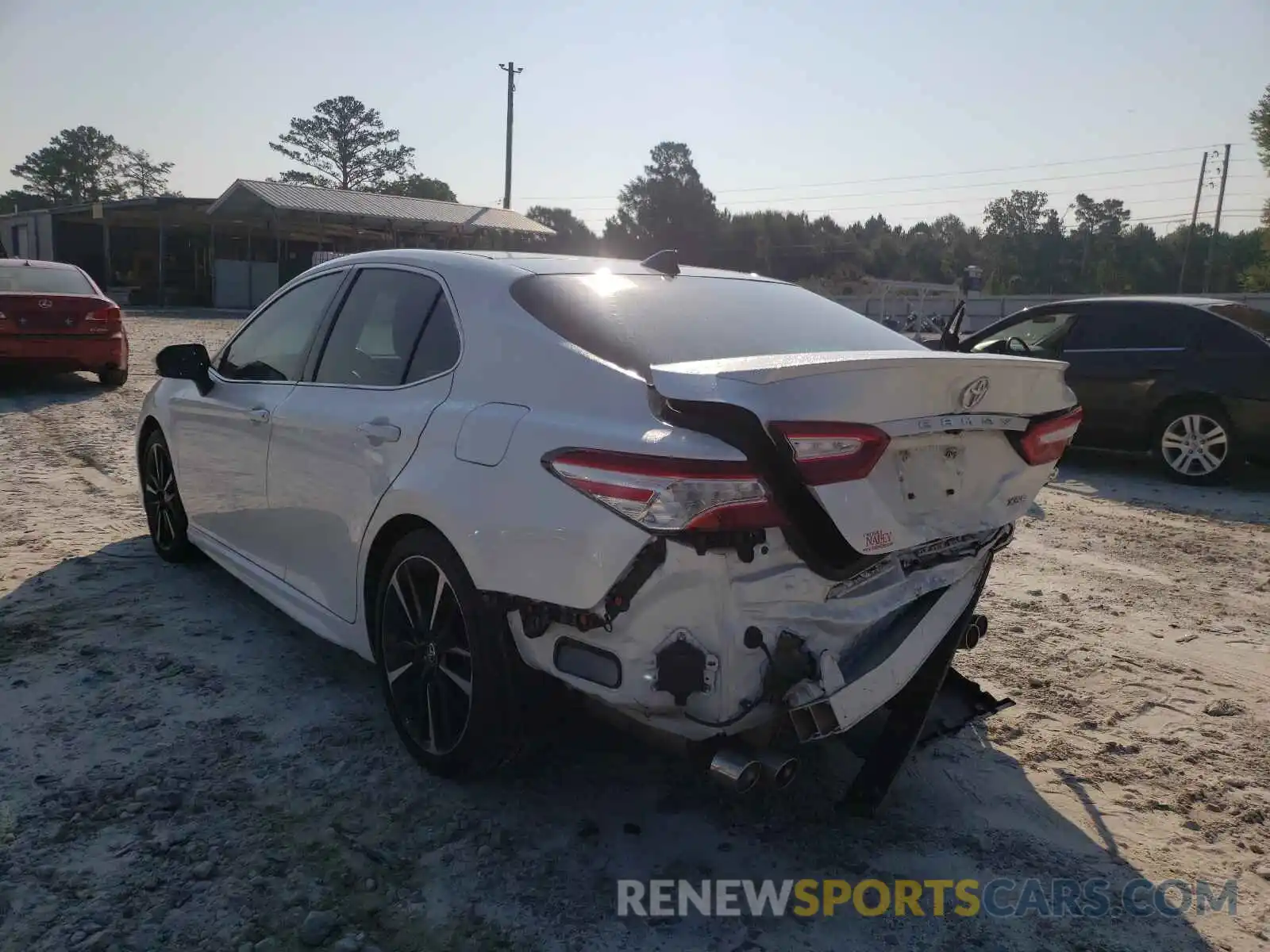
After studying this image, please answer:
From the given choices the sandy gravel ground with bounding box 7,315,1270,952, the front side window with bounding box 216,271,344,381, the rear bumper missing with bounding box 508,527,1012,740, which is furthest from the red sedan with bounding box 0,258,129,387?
the rear bumper missing with bounding box 508,527,1012,740

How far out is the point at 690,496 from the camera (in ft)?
7.48

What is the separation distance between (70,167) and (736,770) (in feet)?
321

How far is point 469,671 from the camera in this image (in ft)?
9.48

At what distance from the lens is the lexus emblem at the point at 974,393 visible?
2.72 m

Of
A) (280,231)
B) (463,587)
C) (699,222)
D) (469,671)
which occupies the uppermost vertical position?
(699,222)

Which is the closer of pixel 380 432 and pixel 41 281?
pixel 380 432

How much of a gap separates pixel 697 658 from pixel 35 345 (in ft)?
37.0

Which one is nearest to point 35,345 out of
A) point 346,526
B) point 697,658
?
point 346,526

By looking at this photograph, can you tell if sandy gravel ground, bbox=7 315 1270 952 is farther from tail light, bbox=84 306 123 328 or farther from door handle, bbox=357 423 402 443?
tail light, bbox=84 306 123 328

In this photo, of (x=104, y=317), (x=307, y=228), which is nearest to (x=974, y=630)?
(x=104, y=317)

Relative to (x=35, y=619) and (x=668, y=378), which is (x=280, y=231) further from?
(x=668, y=378)

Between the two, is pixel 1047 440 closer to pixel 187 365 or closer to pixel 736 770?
pixel 736 770

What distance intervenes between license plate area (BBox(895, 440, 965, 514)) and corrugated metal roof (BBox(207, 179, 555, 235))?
1188 inches

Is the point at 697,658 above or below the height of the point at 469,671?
above
